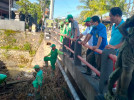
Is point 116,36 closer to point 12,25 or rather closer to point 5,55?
point 5,55

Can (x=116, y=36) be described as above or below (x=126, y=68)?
above

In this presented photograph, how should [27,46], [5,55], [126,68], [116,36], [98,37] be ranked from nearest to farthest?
[126,68], [116,36], [98,37], [5,55], [27,46]

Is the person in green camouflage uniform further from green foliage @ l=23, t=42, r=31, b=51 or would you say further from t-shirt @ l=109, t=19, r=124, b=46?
green foliage @ l=23, t=42, r=31, b=51

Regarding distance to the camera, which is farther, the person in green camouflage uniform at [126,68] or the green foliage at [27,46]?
the green foliage at [27,46]

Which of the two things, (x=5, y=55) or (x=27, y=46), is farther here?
(x=27, y=46)

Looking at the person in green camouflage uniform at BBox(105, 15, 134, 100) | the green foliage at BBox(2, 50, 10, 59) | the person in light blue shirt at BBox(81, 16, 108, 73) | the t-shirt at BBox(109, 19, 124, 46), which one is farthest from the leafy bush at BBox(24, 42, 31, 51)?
the person in green camouflage uniform at BBox(105, 15, 134, 100)

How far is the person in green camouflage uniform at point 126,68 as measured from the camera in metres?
1.74

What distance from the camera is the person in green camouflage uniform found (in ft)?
5.71

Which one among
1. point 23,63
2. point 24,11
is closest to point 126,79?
point 23,63

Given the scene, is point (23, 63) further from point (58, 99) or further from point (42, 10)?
point (42, 10)

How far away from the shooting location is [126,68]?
175cm

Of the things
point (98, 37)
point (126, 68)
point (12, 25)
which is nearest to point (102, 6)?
point (12, 25)

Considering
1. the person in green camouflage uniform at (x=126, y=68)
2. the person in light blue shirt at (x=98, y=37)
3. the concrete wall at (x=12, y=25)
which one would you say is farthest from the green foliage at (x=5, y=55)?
the person in green camouflage uniform at (x=126, y=68)

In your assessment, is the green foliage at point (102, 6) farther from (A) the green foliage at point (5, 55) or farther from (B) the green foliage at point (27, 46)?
(A) the green foliage at point (5, 55)
